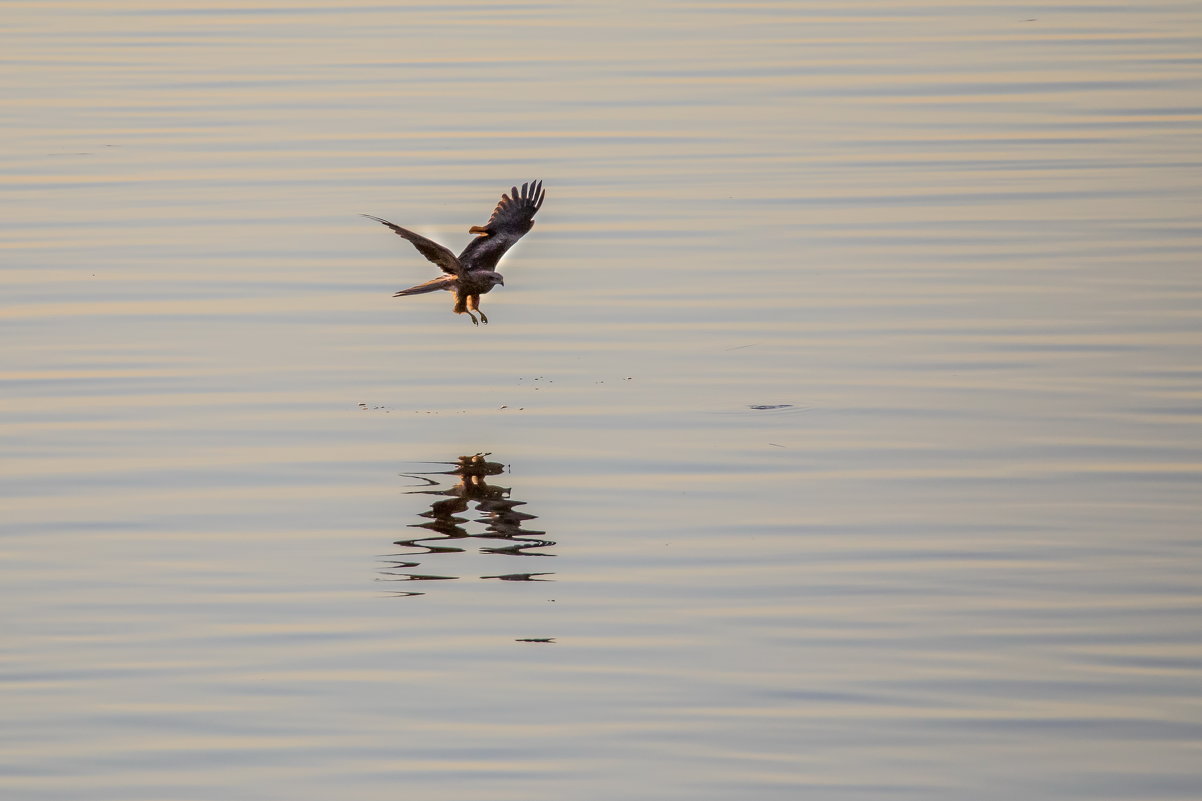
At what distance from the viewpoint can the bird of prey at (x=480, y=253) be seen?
1358 cm

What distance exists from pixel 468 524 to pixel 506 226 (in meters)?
4.73

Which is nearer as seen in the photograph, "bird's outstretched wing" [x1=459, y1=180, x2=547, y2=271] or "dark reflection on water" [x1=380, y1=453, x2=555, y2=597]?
"dark reflection on water" [x1=380, y1=453, x2=555, y2=597]

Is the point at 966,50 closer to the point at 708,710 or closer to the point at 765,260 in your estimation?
the point at 765,260

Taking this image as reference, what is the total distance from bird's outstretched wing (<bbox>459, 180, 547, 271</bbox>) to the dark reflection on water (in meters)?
3.18

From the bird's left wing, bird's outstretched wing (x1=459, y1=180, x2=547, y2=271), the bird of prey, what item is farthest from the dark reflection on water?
the bird's left wing

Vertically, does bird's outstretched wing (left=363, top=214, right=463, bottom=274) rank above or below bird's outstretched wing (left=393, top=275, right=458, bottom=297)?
above

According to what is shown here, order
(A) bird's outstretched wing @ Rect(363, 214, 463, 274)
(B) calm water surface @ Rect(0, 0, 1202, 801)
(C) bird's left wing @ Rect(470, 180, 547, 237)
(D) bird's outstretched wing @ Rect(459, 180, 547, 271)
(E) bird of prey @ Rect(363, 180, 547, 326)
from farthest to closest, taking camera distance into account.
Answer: (C) bird's left wing @ Rect(470, 180, 547, 237) → (D) bird's outstretched wing @ Rect(459, 180, 547, 271) → (E) bird of prey @ Rect(363, 180, 547, 326) → (A) bird's outstretched wing @ Rect(363, 214, 463, 274) → (B) calm water surface @ Rect(0, 0, 1202, 801)

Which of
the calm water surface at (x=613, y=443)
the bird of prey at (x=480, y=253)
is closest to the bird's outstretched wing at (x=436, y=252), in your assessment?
the bird of prey at (x=480, y=253)

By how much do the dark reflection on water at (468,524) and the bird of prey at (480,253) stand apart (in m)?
1.82

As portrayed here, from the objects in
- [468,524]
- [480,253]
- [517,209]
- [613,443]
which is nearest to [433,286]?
[480,253]

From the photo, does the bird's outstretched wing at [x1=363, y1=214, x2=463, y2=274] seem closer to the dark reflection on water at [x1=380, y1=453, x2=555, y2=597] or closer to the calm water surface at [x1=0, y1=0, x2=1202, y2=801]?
the calm water surface at [x1=0, y1=0, x2=1202, y2=801]

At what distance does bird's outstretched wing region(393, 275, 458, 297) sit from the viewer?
13.2 metres

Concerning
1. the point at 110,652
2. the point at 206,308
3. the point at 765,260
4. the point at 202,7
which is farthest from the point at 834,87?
the point at 110,652

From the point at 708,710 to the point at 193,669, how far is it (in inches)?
A: 84.8
